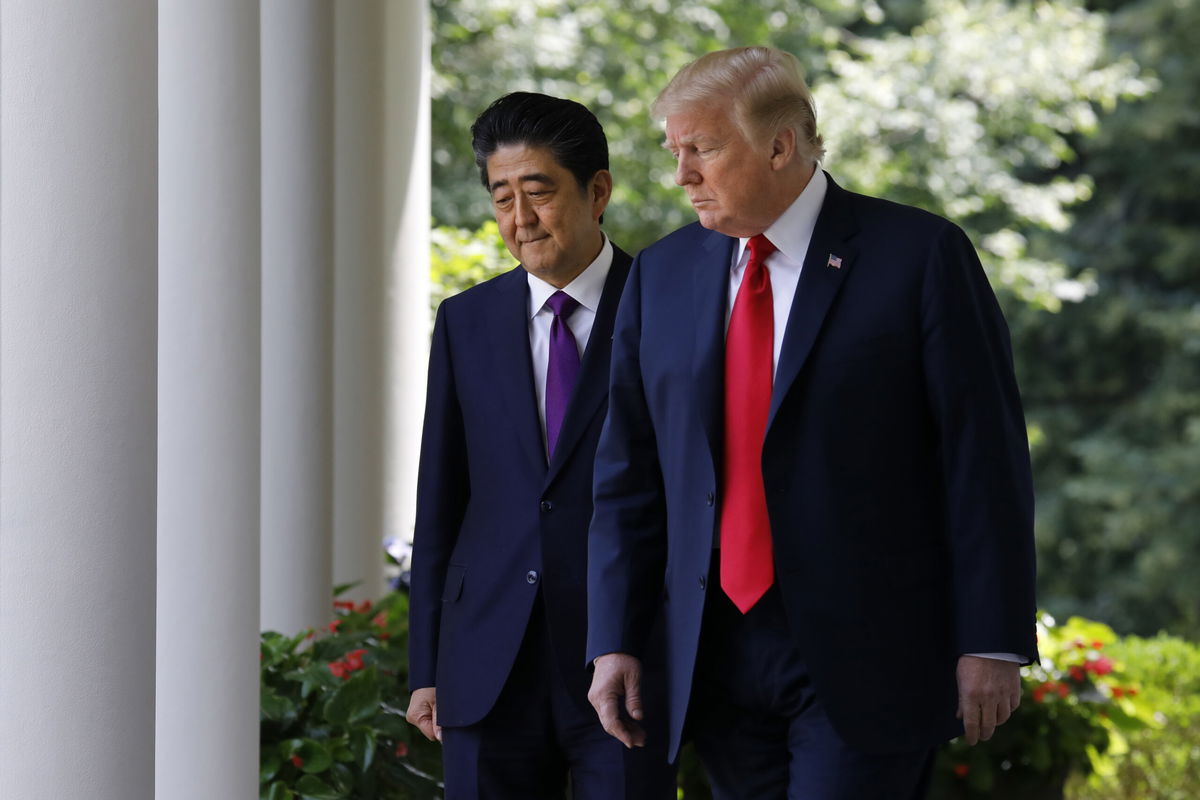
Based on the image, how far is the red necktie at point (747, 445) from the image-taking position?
3.07 metres

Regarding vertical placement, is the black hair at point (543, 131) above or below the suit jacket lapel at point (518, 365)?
above

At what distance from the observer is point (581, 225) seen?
345 cm

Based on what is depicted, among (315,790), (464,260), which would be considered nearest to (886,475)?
(315,790)

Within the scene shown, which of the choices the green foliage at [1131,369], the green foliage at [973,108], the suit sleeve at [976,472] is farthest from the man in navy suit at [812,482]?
the green foliage at [1131,369]

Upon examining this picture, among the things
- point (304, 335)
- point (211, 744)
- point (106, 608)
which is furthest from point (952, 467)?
point (304, 335)

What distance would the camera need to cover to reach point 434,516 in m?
3.60

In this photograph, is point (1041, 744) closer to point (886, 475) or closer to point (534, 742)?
point (534, 742)

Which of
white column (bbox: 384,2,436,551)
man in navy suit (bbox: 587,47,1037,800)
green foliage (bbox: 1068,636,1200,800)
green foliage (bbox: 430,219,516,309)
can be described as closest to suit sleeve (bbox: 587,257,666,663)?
man in navy suit (bbox: 587,47,1037,800)

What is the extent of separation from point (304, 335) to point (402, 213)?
1941mm

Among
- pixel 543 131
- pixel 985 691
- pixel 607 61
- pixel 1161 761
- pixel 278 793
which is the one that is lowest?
pixel 1161 761

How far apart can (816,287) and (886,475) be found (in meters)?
0.39

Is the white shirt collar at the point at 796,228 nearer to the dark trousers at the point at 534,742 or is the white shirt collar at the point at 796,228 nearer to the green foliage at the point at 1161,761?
the dark trousers at the point at 534,742

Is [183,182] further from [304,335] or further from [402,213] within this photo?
[402,213]

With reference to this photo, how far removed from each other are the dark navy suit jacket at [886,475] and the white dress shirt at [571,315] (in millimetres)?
450
